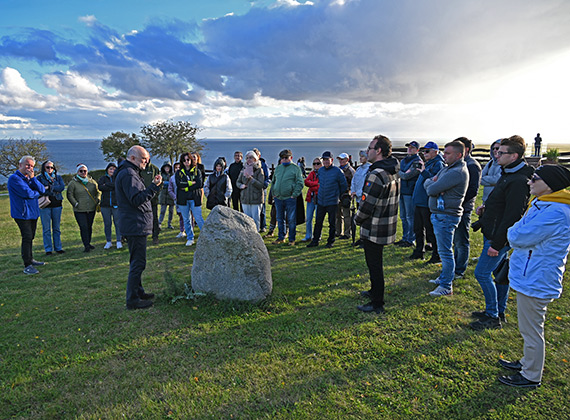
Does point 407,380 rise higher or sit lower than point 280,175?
lower

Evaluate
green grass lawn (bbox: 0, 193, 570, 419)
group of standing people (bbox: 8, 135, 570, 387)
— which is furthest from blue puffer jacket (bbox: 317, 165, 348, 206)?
green grass lawn (bbox: 0, 193, 570, 419)

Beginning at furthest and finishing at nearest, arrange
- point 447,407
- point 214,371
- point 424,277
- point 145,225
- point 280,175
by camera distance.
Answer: point 280,175 → point 424,277 → point 145,225 → point 214,371 → point 447,407

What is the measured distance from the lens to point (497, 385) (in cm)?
338

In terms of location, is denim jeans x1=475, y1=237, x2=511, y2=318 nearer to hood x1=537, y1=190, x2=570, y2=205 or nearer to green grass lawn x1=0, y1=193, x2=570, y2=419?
green grass lawn x1=0, y1=193, x2=570, y2=419

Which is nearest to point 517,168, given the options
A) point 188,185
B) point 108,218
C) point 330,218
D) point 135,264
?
point 330,218

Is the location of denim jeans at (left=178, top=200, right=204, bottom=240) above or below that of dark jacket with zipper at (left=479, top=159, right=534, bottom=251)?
below

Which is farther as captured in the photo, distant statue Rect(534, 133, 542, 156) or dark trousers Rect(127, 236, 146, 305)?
distant statue Rect(534, 133, 542, 156)

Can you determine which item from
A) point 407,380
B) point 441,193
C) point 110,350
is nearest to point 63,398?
point 110,350

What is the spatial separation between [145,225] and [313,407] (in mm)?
3451

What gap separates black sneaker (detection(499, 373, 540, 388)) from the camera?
10.9 feet

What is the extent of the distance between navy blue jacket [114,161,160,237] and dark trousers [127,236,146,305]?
0.12m

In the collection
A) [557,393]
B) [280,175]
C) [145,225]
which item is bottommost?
[557,393]

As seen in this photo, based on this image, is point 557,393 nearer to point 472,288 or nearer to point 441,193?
point 472,288

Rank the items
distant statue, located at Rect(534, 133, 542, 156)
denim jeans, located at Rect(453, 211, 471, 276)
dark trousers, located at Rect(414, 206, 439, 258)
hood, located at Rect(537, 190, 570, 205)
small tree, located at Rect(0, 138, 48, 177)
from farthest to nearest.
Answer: small tree, located at Rect(0, 138, 48, 177), distant statue, located at Rect(534, 133, 542, 156), dark trousers, located at Rect(414, 206, 439, 258), denim jeans, located at Rect(453, 211, 471, 276), hood, located at Rect(537, 190, 570, 205)
